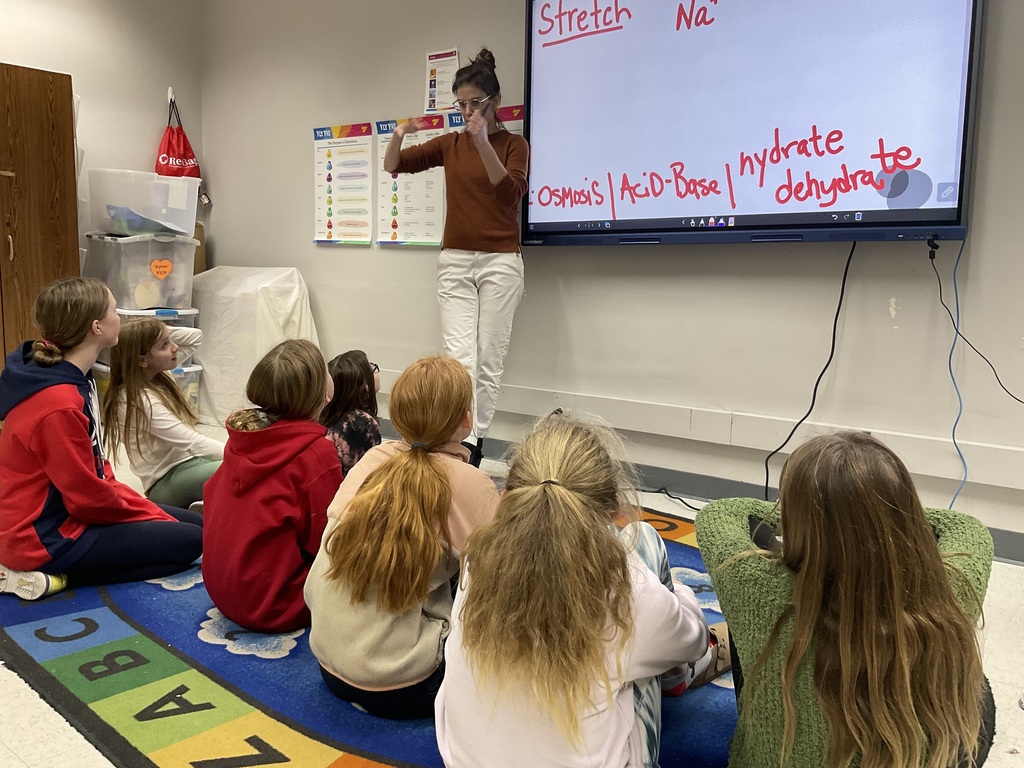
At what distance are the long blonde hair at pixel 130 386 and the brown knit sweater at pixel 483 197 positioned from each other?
1.12 m

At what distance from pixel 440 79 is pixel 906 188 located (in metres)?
1.89

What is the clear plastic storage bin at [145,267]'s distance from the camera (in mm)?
3709

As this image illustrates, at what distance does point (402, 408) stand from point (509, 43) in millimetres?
2176

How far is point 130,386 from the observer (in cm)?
218

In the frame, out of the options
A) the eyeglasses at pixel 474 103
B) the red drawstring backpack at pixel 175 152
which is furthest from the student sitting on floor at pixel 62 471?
the red drawstring backpack at pixel 175 152

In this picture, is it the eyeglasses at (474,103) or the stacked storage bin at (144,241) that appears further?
the stacked storage bin at (144,241)

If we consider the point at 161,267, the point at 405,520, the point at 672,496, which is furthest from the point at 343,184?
the point at 405,520

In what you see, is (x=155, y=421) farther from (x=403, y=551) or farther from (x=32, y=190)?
(x=32, y=190)

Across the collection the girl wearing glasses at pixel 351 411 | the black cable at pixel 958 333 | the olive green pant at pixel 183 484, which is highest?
the black cable at pixel 958 333

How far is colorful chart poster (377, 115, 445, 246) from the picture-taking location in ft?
11.1

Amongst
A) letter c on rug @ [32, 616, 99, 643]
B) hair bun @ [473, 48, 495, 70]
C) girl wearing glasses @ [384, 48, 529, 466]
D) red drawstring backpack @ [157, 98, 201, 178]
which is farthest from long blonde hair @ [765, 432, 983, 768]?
red drawstring backpack @ [157, 98, 201, 178]

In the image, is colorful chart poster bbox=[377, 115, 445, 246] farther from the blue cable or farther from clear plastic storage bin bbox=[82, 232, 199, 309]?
the blue cable

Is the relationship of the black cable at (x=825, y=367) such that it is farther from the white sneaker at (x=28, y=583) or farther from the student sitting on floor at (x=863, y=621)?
the white sneaker at (x=28, y=583)

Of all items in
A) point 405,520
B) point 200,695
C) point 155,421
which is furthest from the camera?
point 155,421
